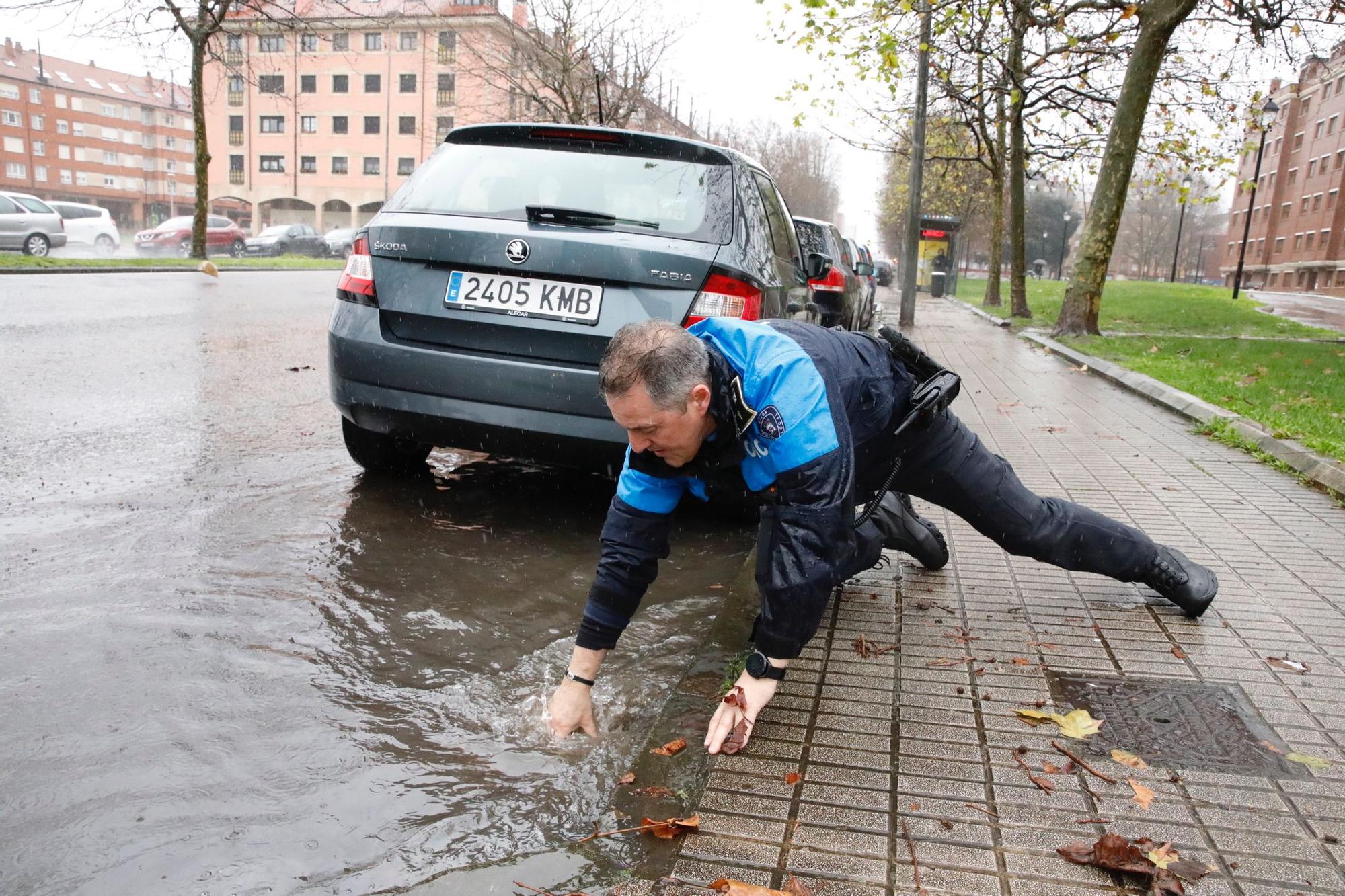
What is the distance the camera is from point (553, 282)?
405 centimetres

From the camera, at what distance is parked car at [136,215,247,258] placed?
35625 millimetres

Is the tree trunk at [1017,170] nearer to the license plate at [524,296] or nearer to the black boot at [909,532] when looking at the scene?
the black boot at [909,532]

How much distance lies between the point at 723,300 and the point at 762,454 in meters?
1.76

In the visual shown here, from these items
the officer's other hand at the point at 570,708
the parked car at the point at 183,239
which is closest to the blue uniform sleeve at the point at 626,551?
the officer's other hand at the point at 570,708

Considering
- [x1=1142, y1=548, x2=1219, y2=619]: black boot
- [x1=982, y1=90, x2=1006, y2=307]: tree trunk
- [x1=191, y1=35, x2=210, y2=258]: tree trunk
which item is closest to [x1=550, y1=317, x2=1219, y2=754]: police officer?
[x1=1142, y1=548, x2=1219, y2=619]: black boot

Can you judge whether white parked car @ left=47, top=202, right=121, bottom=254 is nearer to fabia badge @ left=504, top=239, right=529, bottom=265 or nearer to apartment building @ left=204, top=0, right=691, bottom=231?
fabia badge @ left=504, top=239, right=529, bottom=265

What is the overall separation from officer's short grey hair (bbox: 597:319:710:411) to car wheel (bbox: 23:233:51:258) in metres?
26.3

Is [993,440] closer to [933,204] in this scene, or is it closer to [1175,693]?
[1175,693]

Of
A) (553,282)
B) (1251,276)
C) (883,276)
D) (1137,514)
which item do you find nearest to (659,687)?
(553,282)

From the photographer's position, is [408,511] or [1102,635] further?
[408,511]

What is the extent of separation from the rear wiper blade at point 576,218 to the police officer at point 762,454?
1.51m

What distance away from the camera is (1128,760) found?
8.43 feet

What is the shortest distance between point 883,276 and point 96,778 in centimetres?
5703

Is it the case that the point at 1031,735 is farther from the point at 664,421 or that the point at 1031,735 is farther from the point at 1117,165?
the point at 1117,165
